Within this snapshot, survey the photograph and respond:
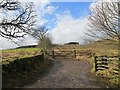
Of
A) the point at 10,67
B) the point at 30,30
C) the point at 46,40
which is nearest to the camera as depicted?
the point at 10,67

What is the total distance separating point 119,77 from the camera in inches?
587

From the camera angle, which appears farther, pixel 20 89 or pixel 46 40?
pixel 46 40

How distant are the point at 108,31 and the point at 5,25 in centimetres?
785

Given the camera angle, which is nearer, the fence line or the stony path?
the stony path

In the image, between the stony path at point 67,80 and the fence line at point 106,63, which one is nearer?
the stony path at point 67,80

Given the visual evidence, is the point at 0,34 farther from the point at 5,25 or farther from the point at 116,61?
the point at 116,61

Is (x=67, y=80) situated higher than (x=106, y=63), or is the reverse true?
(x=106, y=63)

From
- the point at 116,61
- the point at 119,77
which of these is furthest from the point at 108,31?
the point at 119,77

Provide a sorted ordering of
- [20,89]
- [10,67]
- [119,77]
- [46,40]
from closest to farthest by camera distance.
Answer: [20,89] → [119,77] → [10,67] → [46,40]

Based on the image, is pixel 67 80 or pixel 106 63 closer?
pixel 67 80

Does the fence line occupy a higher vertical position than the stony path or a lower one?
higher

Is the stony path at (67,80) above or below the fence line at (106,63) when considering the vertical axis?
below

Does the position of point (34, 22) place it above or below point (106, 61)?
above

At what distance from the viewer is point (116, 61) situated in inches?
683
